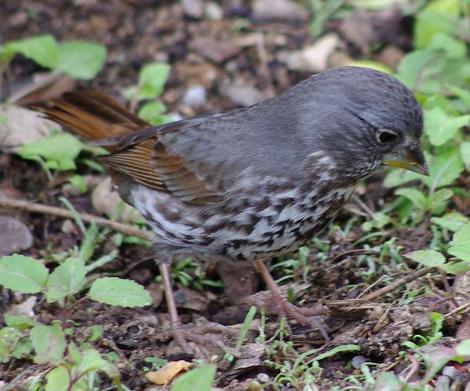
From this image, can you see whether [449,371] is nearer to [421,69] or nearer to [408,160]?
[408,160]

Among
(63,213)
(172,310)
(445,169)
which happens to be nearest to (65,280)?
(172,310)

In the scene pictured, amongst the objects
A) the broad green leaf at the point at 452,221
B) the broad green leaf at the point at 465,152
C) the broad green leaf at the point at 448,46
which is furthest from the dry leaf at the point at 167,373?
the broad green leaf at the point at 448,46

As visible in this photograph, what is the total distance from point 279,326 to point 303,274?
51 centimetres

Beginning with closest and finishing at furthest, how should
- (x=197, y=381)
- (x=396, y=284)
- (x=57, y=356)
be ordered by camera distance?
(x=197, y=381), (x=57, y=356), (x=396, y=284)

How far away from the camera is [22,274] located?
4113 mm

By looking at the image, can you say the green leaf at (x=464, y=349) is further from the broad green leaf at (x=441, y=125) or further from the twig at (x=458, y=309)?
the broad green leaf at (x=441, y=125)

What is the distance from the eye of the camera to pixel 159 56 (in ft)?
22.3

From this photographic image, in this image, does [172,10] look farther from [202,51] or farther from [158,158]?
[158,158]

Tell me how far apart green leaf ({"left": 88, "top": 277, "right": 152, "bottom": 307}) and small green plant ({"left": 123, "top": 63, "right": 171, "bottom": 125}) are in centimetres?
203

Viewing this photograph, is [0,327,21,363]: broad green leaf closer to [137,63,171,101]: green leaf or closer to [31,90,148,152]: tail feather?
[31,90,148,152]: tail feather

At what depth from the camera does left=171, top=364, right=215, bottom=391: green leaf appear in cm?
347

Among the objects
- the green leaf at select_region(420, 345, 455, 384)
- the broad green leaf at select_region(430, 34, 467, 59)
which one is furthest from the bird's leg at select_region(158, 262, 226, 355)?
the broad green leaf at select_region(430, 34, 467, 59)

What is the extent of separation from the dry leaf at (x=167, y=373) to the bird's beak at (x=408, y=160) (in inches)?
52.8

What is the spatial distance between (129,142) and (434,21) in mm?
2412
